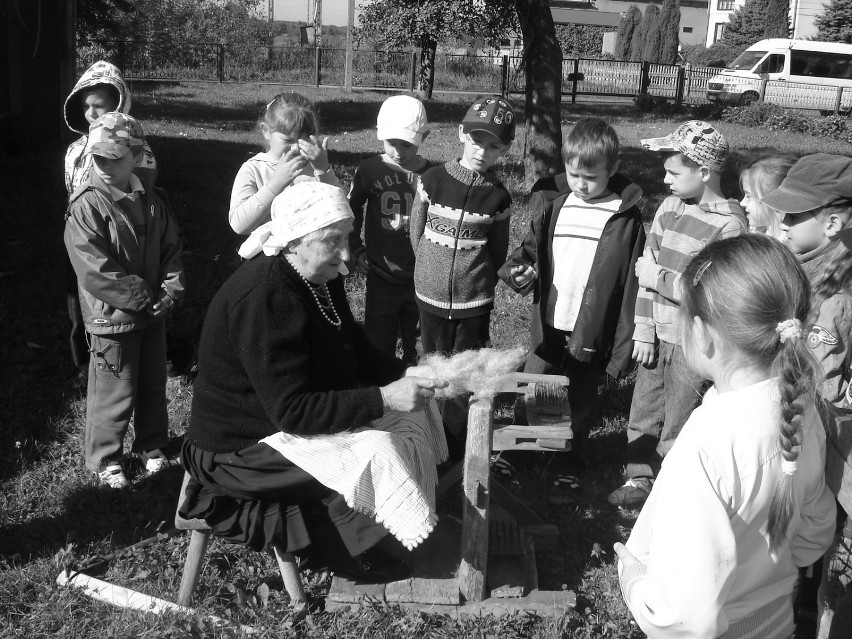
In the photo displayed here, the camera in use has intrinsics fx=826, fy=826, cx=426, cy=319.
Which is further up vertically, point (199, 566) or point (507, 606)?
point (199, 566)

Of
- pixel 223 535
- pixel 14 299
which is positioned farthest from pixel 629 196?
pixel 14 299

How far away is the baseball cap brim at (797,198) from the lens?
9.57 ft

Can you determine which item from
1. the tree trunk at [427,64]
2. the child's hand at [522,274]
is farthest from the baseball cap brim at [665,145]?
the tree trunk at [427,64]

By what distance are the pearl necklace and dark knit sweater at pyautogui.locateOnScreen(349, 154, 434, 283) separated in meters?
1.25

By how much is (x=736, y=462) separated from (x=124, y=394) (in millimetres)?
3150

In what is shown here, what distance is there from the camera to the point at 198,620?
3150 mm

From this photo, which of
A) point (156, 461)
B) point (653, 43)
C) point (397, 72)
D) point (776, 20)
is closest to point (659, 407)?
point (156, 461)

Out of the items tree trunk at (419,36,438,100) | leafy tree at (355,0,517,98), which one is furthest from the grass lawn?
tree trunk at (419,36,438,100)

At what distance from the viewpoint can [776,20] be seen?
45500 mm

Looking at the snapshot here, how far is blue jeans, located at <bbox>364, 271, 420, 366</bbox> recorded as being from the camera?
14.6 feet

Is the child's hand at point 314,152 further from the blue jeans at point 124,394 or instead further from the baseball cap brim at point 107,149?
the blue jeans at point 124,394

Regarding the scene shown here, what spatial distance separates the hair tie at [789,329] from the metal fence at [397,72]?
26.4 m

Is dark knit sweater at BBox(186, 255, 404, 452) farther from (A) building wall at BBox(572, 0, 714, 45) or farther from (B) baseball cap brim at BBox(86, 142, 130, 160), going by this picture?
(A) building wall at BBox(572, 0, 714, 45)

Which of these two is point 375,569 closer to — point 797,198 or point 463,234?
point 463,234
